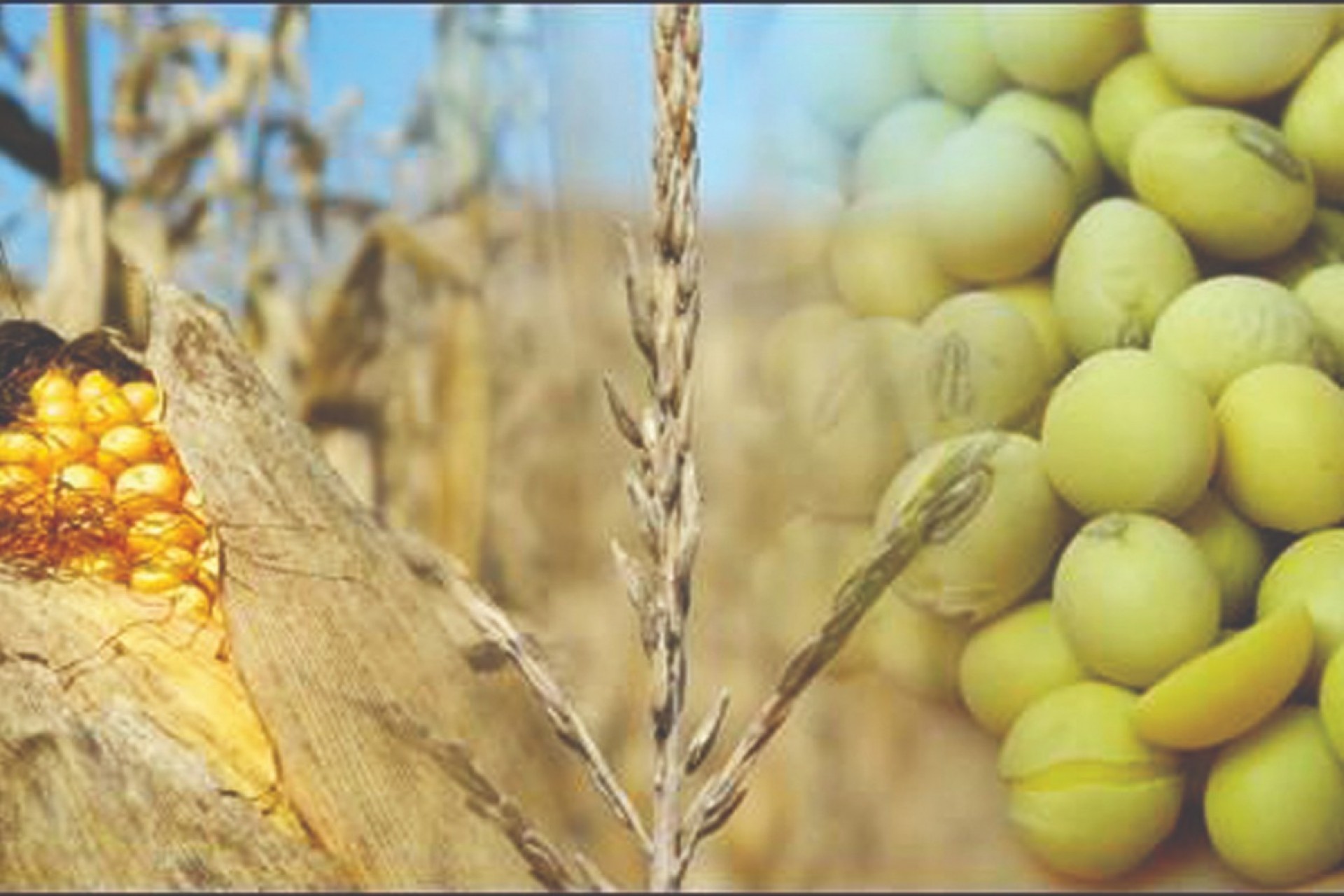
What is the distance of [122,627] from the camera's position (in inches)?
29.5

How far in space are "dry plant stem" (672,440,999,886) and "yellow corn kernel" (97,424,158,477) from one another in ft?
1.35

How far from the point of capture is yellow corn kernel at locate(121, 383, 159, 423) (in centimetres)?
83

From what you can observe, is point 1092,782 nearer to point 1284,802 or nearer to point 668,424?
point 1284,802

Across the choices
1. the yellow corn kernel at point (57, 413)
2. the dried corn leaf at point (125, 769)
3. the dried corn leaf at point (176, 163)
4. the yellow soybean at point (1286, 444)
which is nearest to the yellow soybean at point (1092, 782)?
the yellow soybean at point (1286, 444)

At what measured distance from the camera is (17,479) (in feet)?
2.65

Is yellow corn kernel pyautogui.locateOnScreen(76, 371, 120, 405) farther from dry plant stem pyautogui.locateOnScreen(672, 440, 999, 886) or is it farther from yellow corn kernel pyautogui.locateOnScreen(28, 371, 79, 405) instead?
dry plant stem pyautogui.locateOnScreen(672, 440, 999, 886)

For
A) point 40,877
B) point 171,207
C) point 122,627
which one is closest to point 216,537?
point 122,627

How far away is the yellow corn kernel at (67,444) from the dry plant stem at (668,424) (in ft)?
1.22

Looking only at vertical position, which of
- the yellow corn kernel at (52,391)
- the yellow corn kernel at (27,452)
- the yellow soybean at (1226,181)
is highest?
the yellow soybean at (1226,181)

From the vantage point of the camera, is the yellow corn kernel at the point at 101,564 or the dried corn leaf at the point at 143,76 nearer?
the yellow corn kernel at the point at 101,564

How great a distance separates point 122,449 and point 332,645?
142 mm

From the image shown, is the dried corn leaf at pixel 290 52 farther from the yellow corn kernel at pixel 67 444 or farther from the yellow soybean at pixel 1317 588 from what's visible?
the yellow soybean at pixel 1317 588

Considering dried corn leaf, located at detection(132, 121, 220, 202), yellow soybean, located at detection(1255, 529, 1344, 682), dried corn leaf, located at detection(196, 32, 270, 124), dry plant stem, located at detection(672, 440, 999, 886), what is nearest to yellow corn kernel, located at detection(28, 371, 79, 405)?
dry plant stem, located at detection(672, 440, 999, 886)

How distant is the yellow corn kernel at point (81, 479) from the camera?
799 mm
